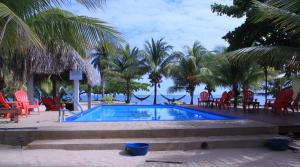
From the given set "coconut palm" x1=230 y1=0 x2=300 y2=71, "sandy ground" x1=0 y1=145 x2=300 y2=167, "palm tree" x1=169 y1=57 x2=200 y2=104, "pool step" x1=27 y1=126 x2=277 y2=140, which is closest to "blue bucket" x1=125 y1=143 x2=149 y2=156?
"sandy ground" x1=0 y1=145 x2=300 y2=167

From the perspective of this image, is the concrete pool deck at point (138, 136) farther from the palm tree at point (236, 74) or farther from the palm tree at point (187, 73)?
the palm tree at point (187, 73)

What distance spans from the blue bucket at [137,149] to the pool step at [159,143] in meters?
0.49

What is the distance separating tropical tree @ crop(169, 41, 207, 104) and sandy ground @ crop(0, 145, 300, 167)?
63.0 feet

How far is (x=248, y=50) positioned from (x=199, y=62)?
1900 cm

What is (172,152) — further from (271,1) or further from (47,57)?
(47,57)

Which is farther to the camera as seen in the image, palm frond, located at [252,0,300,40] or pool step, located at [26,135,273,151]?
pool step, located at [26,135,273,151]

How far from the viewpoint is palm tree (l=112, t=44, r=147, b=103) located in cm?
2972

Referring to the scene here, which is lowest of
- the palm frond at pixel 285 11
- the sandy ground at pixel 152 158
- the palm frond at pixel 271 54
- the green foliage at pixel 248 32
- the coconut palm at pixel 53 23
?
the sandy ground at pixel 152 158

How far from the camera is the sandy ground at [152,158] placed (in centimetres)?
719

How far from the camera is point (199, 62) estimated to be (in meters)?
29.0

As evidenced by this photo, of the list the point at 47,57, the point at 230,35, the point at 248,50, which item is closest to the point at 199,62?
the point at 230,35

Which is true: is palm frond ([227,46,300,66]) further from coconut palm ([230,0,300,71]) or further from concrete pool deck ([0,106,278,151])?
concrete pool deck ([0,106,278,151])

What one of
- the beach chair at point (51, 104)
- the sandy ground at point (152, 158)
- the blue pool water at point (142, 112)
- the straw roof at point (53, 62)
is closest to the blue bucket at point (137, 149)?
the sandy ground at point (152, 158)

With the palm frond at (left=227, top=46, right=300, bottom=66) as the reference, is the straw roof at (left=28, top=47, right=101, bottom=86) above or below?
above
